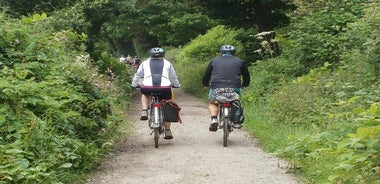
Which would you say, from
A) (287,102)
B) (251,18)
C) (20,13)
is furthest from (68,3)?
(287,102)

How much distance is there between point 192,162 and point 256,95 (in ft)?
22.5

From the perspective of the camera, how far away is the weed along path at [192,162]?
693 centimetres

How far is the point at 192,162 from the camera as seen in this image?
8023mm

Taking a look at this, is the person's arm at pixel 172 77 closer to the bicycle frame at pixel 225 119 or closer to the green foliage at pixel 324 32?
the bicycle frame at pixel 225 119

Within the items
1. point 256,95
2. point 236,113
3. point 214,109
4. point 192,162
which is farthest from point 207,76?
point 256,95

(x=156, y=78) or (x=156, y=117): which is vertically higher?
(x=156, y=78)

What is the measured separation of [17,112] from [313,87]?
6.81 m

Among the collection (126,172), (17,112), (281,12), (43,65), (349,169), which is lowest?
(126,172)

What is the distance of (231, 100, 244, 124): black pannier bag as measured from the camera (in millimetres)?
9641

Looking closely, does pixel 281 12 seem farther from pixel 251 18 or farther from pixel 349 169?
pixel 349 169

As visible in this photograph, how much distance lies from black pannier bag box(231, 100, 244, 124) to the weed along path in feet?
1.54

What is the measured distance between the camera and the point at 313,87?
11.2 metres

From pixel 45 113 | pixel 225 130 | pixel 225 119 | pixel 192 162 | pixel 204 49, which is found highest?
pixel 204 49

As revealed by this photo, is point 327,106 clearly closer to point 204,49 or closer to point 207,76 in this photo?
point 207,76
